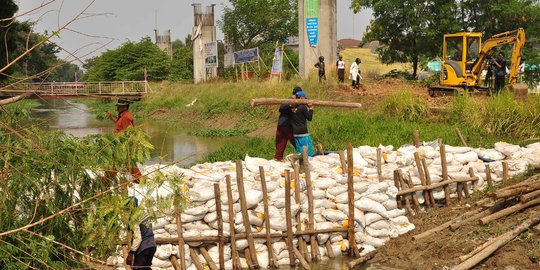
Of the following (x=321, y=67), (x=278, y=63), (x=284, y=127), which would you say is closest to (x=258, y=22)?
(x=278, y=63)

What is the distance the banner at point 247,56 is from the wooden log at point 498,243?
21815 millimetres

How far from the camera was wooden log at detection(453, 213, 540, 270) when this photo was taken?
7.01 meters

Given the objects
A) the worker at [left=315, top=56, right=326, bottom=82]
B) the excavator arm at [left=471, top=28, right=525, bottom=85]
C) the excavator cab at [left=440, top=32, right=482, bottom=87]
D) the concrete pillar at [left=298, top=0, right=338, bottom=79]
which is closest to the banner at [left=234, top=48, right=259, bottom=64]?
the concrete pillar at [left=298, top=0, right=338, bottom=79]

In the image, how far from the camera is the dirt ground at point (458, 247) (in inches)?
280

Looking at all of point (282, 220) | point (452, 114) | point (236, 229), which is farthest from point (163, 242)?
point (452, 114)

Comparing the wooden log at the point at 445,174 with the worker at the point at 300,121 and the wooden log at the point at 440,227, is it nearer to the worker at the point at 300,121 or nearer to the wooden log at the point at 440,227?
the wooden log at the point at 440,227

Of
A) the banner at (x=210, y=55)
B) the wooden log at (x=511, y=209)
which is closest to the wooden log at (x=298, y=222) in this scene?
the wooden log at (x=511, y=209)

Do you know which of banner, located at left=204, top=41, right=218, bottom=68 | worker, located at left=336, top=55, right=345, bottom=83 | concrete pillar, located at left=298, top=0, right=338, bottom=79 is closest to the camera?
worker, located at left=336, top=55, right=345, bottom=83

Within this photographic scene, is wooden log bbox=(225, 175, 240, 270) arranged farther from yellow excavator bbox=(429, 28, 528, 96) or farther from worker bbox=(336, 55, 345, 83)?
worker bbox=(336, 55, 345, 83)

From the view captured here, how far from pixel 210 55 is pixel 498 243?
2921cm

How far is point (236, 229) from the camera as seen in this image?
26.0 ft

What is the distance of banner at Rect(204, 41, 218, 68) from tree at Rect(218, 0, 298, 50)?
9859 mm

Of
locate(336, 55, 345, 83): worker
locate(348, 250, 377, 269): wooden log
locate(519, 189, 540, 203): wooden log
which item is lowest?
locate(348, 250, 377, 269): wooden log

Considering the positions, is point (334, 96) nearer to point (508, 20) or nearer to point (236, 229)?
point (508, 20)
